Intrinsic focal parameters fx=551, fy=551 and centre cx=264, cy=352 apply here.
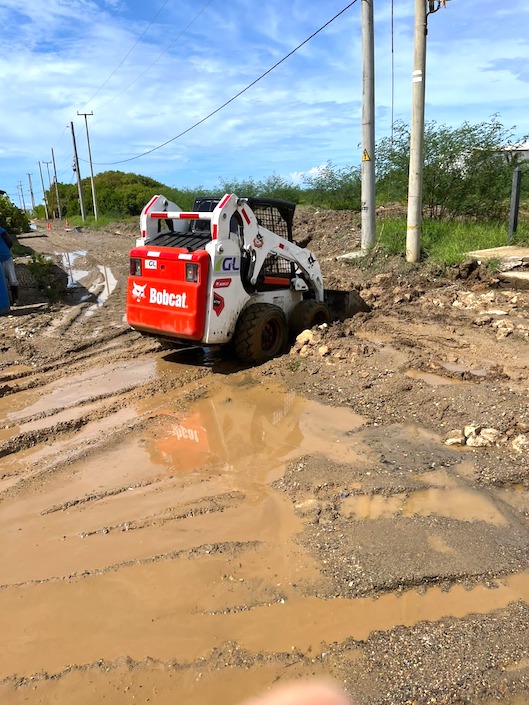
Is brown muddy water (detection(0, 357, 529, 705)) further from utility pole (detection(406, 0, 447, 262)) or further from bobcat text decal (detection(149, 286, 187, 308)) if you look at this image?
utility pole (detection(406, 0, 447, 262))

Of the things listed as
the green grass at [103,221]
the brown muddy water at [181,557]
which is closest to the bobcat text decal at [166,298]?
the brown muddy water at [181,557]

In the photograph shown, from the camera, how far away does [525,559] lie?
3.16m

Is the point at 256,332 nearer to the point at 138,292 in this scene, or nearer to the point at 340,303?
the point at 138,292

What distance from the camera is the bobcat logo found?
21.7 feet

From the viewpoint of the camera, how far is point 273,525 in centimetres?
363

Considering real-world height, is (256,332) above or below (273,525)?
above

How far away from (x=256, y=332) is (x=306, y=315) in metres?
1.14

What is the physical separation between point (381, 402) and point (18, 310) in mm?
7502

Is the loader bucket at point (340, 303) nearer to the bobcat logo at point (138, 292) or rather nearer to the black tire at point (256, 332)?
the black tire at point (256, 332)

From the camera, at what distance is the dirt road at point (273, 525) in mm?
2521

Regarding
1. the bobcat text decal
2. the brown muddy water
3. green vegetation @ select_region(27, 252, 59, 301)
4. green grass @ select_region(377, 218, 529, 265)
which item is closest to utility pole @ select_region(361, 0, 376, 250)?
green grass @ select_region(377, 218, 529, 265)

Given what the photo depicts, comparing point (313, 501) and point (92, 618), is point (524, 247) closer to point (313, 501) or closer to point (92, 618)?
point (313, 501)

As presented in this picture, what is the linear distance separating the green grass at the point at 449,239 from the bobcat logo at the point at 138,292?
6658 mm

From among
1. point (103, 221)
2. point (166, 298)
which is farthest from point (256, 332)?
point (103, 221)
